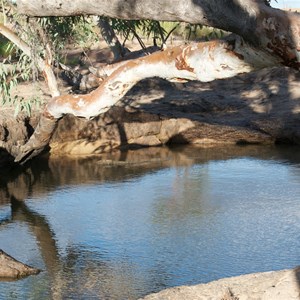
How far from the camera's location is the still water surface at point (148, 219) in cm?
996

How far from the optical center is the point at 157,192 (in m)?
14.5

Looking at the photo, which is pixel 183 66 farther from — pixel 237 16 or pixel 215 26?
pixel 237 16

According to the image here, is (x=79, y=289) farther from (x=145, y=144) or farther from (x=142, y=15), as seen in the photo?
(x=145, y=144)

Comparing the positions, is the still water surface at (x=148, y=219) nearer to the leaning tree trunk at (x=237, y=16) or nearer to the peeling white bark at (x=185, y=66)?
the peeling white bark at (x=185, y=66)

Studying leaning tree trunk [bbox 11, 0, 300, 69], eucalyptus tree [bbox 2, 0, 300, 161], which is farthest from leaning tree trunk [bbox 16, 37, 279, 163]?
leaning tree trunk [bbox 11, 0, 300, 69]

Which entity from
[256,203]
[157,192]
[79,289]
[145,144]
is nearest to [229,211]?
[256,203]

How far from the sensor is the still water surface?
32.7 feet

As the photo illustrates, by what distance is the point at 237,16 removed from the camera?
5469mm

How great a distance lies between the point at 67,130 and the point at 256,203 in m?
5.97

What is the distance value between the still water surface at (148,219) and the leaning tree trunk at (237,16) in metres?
4.39

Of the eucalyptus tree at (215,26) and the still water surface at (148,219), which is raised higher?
the eucalyptus tree at (215,26)

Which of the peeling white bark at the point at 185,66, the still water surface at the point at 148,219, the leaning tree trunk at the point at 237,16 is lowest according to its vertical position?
the still water surface at the point at 148,219

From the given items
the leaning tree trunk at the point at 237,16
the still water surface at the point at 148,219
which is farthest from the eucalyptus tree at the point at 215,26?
the still water surface at the point at 148,219

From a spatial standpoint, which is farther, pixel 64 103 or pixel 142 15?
pixel 64 103
